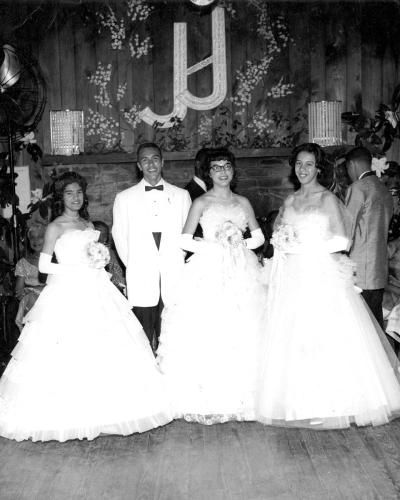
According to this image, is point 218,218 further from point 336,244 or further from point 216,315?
point 336,244

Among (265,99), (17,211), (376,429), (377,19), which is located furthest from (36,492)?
(377,19)

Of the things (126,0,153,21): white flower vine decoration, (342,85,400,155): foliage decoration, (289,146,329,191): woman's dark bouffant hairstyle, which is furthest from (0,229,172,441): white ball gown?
(342,85,400,155): foliage decoration

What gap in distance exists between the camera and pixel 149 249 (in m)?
4.84

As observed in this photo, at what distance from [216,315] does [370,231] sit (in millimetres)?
1401

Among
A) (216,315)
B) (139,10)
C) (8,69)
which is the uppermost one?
(139,10)

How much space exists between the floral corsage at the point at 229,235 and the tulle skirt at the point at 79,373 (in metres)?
0.77

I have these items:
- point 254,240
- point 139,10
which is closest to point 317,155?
point 254,240

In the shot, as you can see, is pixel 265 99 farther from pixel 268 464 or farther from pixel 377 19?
pixel 268 464

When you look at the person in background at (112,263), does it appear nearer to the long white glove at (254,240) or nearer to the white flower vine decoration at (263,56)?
the long white glove at (254,240)

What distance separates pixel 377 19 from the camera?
280 inches

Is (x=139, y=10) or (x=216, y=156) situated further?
(x=139, y=10)

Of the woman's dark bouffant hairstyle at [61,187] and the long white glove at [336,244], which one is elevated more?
the woman's dark bouffant hairstyle at [61,187]

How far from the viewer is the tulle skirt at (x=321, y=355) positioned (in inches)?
158

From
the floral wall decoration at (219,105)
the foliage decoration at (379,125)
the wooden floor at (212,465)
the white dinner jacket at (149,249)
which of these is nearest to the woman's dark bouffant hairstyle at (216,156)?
the white dinner jacket at (149,249)
